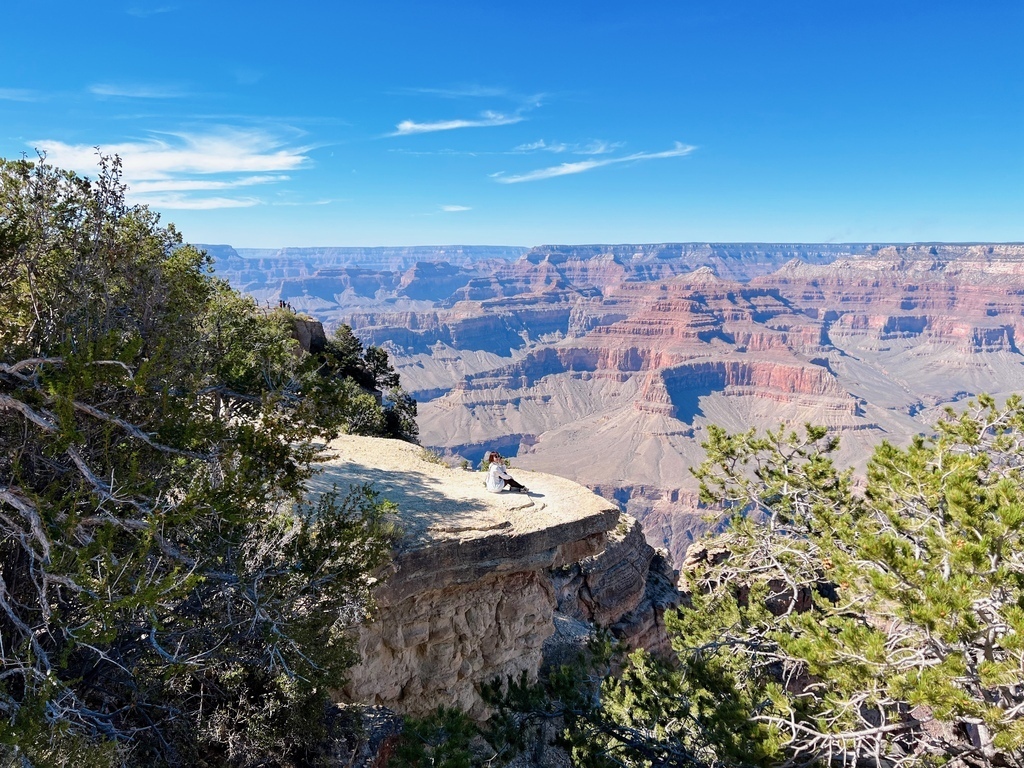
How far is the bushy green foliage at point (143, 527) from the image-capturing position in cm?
717

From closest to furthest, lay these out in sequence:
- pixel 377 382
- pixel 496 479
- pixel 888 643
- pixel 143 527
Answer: pixel 143 527 < pixel 888 643 < pixel 496 479 < pixel 377 382

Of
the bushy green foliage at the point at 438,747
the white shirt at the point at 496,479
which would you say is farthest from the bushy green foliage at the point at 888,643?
the white shirt at the point at 496,479

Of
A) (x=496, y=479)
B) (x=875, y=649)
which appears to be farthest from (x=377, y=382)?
(x=875, y=649)

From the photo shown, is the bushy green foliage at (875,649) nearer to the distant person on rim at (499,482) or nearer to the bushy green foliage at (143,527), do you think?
the bushy green foliage at (143,527)

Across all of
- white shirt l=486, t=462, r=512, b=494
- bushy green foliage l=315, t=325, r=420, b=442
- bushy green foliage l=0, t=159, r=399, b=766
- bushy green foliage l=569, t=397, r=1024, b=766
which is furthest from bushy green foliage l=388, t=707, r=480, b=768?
bushy green foliage l=315, t=325, r=420, b=442

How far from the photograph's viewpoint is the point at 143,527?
7.23 meters

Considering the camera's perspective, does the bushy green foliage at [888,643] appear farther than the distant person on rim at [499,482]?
No

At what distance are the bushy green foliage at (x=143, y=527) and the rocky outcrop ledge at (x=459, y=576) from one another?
9.13 ft

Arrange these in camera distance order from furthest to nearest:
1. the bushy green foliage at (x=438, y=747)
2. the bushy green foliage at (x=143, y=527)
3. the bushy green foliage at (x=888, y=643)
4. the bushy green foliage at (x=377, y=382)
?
1. the bushy green foliage at (x=377, y=382)
2. the bushy green foliage at (x=438, y=747)
3. the bushy green foliage at (x=888, y=643)
4. the bushy green foliage at (x=143, y=527)

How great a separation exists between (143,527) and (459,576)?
8.95 metres

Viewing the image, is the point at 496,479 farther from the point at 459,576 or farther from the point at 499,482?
the point at 459,576

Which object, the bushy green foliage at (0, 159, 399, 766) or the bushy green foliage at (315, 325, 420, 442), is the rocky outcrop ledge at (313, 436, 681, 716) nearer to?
the bushy green foliage at (0, 159, 399, 766)

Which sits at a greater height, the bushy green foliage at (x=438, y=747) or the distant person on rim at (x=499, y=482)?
the distant person on rim at (x=499, y=482)

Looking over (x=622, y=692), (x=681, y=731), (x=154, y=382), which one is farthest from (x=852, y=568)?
(x=154, y=382)
